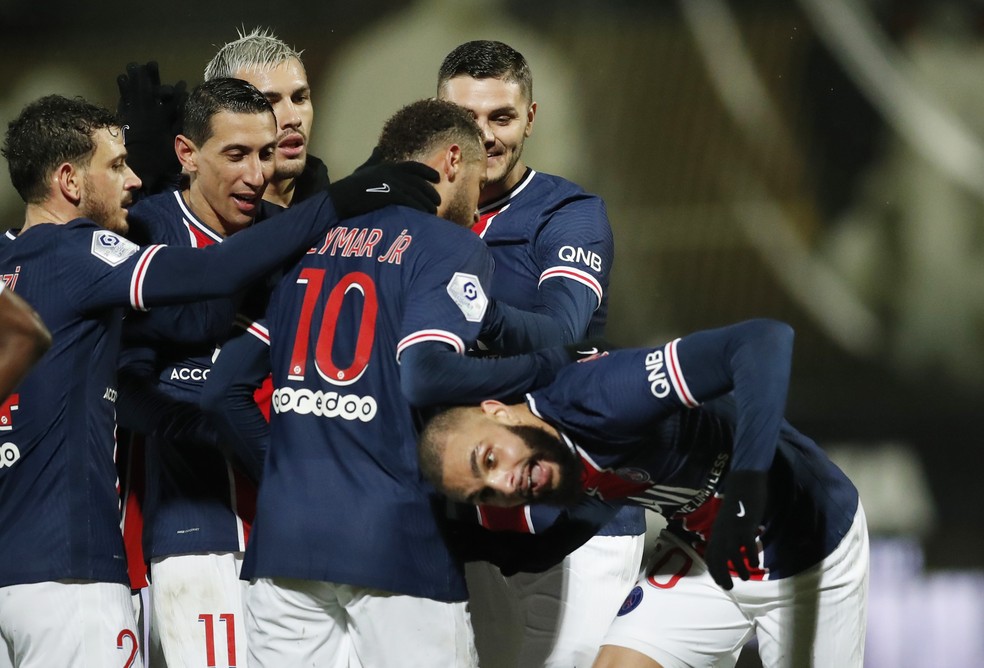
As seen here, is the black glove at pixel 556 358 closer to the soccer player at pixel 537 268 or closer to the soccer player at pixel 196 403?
the soccer player at pixel 537 268

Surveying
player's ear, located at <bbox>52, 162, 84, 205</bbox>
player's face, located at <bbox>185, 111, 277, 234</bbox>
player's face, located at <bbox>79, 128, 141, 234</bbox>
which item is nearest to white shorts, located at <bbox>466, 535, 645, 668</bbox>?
player's face, located at <bbox>185, 111, 277, 234</bbox>

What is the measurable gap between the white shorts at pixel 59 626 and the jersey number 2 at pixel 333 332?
0.80 meters

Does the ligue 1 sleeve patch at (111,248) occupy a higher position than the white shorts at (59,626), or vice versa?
the ligue 1 sleeve patch at (111,248)

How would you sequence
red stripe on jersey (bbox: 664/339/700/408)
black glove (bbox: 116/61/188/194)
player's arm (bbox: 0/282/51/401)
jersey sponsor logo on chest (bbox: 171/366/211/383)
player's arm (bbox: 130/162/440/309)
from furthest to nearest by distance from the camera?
black glove (bbox: 116/61/188/194)
jersey sponsor logo on chest (bbox: 171/366/211/383)
player's arm (bbox: 130/162/440/309)
red stripe on jersey (bbox: 664/339/700/408)
player's arm (bbox: 0/282/51/401)

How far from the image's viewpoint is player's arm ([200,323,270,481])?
339cm

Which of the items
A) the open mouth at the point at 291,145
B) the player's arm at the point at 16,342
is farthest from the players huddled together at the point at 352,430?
the open mouth at the point at 291,145

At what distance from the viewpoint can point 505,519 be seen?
3.58m

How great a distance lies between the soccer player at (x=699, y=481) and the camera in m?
2.84

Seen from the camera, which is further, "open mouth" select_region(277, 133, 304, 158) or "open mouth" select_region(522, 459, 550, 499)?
"open mouth" select_region(277, 133, 304, 158)

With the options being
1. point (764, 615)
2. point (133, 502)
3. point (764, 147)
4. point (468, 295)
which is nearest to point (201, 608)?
point (133, 502)

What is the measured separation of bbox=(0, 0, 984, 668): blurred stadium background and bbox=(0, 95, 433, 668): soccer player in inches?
134

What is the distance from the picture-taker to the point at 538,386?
125 inches

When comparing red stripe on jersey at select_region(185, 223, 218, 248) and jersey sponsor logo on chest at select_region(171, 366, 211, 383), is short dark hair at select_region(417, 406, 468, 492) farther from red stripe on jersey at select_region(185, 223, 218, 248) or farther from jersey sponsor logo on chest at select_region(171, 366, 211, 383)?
red stripe on jersey at select_region(185, 223, 218, 248)

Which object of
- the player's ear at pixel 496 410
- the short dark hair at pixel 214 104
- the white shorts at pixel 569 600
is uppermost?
the short dark hair at pixel 214 104
